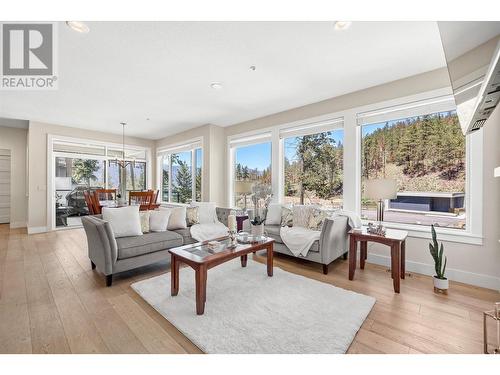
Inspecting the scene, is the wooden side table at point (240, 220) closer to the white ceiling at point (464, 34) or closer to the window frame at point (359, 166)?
the window frame at point (359, 166)

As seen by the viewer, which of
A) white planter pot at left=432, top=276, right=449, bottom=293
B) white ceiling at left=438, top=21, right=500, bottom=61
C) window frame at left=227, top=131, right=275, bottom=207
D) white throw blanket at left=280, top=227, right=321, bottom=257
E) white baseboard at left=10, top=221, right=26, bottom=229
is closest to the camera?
white ceiling at left=438, top=21, right=500, bottom=61

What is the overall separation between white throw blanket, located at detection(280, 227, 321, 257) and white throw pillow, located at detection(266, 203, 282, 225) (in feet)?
1.74

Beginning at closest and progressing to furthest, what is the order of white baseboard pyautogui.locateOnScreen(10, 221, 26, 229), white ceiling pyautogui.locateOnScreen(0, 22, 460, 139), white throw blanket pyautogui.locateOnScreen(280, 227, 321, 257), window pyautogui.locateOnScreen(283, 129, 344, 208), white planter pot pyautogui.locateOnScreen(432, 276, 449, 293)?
white ceiling pyautogui.locateOnScreen(0, 22, 460, 139) < white planter pot pyautogui.locateOnScreen(432, 276, 449, 293) < white throw blanket pyautogui.locateOnScreen(280, 227, 321, 257) < window pyautogui.locateOnScreen(283, 129, 344, 208) < white baseboard pyautogui.locateOnScreen(10, 221, 26, 229)

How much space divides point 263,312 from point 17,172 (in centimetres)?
784

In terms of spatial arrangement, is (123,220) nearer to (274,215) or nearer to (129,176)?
(274,215)

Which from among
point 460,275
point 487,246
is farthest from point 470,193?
point 460,275

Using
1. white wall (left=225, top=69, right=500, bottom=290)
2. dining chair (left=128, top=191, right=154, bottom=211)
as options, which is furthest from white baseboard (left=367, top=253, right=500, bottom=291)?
dining chair (left=128, top=191, right=154, bottom=211)

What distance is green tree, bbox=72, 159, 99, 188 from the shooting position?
6.03m

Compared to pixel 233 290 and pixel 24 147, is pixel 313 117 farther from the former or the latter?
pixel 24 147

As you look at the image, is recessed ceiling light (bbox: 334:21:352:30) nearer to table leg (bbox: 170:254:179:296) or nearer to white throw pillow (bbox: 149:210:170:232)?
table leg (bbox: 170:254:179:296)

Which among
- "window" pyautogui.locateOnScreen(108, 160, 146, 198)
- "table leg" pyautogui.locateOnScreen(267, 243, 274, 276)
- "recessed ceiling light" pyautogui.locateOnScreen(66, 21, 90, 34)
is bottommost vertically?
"table leg" pyautogui.locateOnScreen(267, 243, 274, 276)

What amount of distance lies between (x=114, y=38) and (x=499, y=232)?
4.51 meters

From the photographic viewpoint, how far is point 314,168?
4.17m

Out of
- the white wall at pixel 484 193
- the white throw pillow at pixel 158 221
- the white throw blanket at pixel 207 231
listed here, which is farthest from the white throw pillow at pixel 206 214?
the white wall at pixel 484 193
